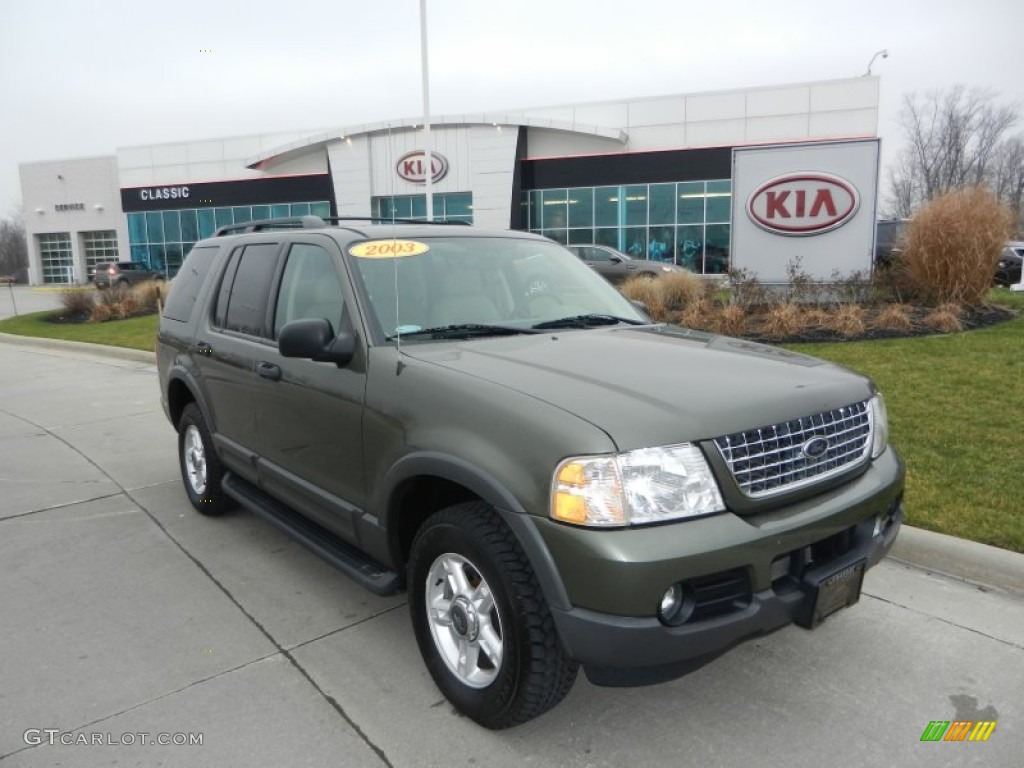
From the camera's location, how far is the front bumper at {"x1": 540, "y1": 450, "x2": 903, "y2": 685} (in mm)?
2137

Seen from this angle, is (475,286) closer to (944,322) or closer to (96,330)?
(944,322)

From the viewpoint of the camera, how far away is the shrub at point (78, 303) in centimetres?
2148

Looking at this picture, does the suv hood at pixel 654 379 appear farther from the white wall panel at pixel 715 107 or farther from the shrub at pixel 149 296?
the white wall panel at pixel 715 107

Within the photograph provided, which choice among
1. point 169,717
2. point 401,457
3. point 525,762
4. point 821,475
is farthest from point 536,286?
point 169,717

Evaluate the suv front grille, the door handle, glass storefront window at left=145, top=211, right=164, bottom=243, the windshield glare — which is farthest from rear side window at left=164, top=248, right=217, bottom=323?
glass storefront window at left=145, top=211, right=164, bottom=243

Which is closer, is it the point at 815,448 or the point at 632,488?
the point at 632,488

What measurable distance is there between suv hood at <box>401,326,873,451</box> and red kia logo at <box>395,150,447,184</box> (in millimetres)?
30251

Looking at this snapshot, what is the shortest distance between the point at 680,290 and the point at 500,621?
1057cm

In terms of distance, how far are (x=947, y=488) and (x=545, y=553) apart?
350cm

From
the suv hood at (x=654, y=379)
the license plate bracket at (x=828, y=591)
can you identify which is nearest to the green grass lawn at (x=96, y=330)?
the suv hood at (x=654, y=379)

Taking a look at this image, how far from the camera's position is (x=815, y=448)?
8.35 feet

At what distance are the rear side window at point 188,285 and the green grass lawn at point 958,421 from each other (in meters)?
4.67

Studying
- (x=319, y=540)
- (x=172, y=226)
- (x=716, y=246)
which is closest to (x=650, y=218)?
(x=716, y=246)

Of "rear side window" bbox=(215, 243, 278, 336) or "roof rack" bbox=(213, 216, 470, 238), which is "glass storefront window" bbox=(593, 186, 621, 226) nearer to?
"roof rack" bbox=(213, 216, 470, 238)
